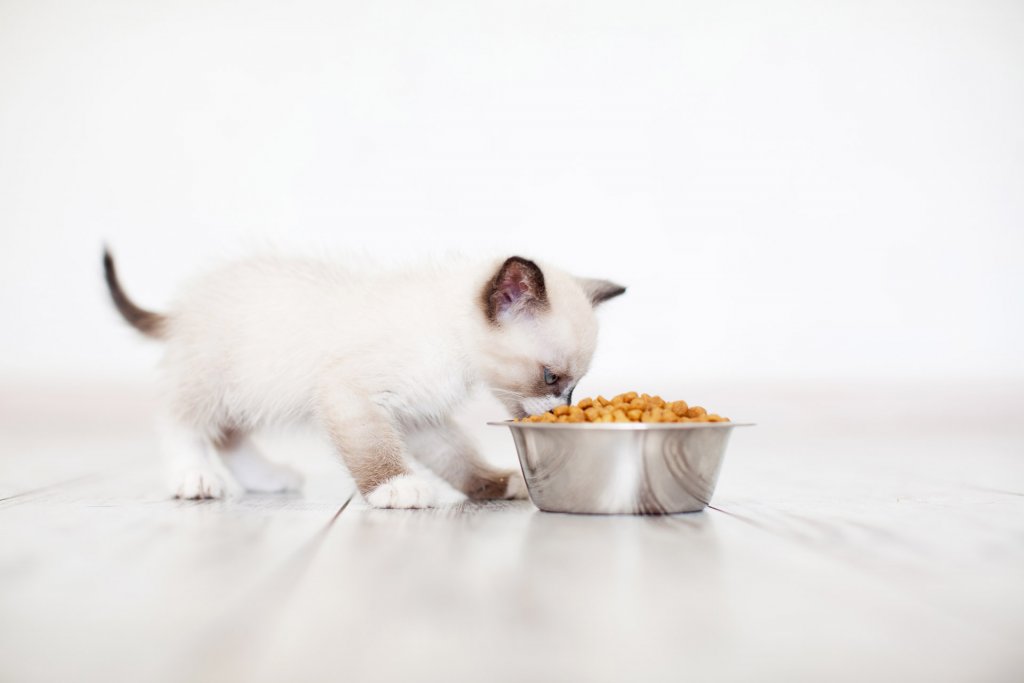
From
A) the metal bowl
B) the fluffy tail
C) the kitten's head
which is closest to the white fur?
the kitten's head

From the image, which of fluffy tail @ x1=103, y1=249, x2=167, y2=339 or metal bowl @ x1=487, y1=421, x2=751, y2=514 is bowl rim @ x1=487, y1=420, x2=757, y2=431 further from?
fluffy tail @ x1=103, y1=249, x2=167, y2=339

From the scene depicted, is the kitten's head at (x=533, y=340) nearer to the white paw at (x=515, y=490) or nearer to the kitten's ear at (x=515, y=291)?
the kitten's ear at (x=515, y=291)

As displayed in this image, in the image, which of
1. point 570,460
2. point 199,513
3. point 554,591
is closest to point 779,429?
point 570,460

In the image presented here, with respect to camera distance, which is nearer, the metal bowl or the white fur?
the metal bowl

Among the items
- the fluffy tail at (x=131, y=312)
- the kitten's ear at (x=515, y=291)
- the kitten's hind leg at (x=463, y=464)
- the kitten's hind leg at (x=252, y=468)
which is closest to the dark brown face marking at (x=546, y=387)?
the kitten's ear at (x=515, y=291)

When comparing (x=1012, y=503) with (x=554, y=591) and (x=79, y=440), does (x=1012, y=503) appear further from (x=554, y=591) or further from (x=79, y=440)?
(x=79, y=440)

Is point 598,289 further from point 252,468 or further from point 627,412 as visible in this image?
point 252,468
